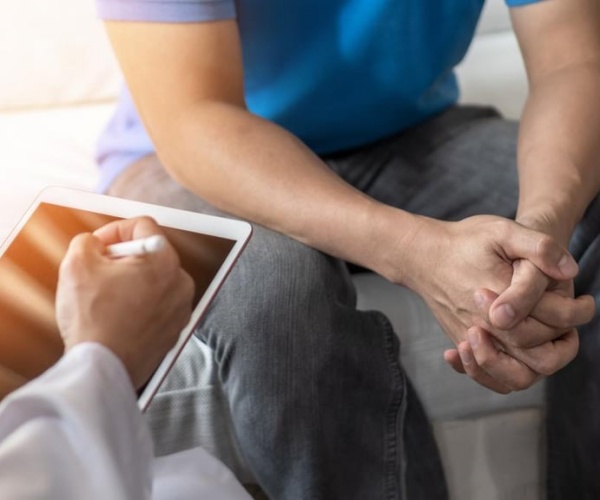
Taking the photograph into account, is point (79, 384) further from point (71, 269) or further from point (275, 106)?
point (275, 106)

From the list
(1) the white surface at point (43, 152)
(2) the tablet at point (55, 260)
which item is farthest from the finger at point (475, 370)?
(1) the white surface at point (43, 152)

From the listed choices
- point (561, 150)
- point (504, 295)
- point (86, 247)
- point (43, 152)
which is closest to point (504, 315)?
point (504, 295)

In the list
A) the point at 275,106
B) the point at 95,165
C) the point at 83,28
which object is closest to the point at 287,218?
the point at 275,106

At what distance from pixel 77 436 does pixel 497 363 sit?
0.40 m

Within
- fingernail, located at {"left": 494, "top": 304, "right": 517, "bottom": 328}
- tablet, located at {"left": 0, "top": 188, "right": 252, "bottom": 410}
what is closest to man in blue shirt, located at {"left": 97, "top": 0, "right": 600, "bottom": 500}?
fingernail, located at {"left": 494, "top": 304, "right": 517, "bottom": 328}

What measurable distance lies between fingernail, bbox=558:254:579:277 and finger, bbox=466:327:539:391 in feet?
0.28

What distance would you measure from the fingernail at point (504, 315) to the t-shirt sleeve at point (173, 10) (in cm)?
38

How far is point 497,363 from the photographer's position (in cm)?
78

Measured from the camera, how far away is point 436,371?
36.6 inches

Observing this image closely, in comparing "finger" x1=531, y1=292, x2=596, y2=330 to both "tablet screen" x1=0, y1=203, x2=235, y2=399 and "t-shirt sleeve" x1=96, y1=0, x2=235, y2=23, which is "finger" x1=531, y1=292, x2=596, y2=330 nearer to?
"tablet screen" x1=0, y1=203, x2=235, y2=399

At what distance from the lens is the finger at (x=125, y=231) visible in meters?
0.64

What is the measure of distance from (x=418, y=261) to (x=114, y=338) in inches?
12.9

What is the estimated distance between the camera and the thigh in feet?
3.21

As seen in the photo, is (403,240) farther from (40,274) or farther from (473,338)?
(40,274)
